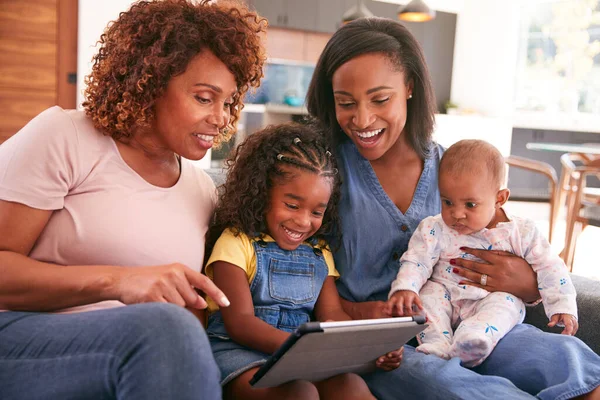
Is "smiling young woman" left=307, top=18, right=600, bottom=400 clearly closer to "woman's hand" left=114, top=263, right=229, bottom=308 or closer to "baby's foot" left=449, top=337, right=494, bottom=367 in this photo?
"baby's foot" left=449, top=337, right=494, bottom=367

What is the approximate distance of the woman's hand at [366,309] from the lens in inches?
58.2

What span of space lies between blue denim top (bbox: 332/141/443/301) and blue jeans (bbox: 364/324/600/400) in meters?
0.22

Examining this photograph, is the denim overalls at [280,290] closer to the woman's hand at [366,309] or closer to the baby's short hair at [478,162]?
the woman's hand at [366,309]

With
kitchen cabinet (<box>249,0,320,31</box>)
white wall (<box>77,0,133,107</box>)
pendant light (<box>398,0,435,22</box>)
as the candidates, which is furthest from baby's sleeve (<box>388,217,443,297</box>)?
kitchen cabinet (<box>249,0,320,31</box>)

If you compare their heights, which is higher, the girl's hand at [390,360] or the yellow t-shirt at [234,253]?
the yellow t-shirt at [234,253]

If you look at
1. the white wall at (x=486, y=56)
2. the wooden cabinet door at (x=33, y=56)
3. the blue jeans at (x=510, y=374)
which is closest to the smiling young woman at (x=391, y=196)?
the blue jeans at (x=510, y=374)

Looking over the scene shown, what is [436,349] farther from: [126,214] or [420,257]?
[126,214]

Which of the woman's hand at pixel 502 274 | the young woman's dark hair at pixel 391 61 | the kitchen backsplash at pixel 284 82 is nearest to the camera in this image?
the woman's hand at pixel 502 274

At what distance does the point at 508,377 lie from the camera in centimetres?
140

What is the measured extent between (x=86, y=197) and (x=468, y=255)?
3.14ft

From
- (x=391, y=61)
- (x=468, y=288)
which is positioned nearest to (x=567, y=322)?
(x=468, y=288)

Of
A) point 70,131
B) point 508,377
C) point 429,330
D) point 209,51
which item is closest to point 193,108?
point 209,51

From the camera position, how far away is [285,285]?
145 centimetres

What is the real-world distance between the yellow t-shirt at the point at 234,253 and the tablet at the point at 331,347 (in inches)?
12.5
